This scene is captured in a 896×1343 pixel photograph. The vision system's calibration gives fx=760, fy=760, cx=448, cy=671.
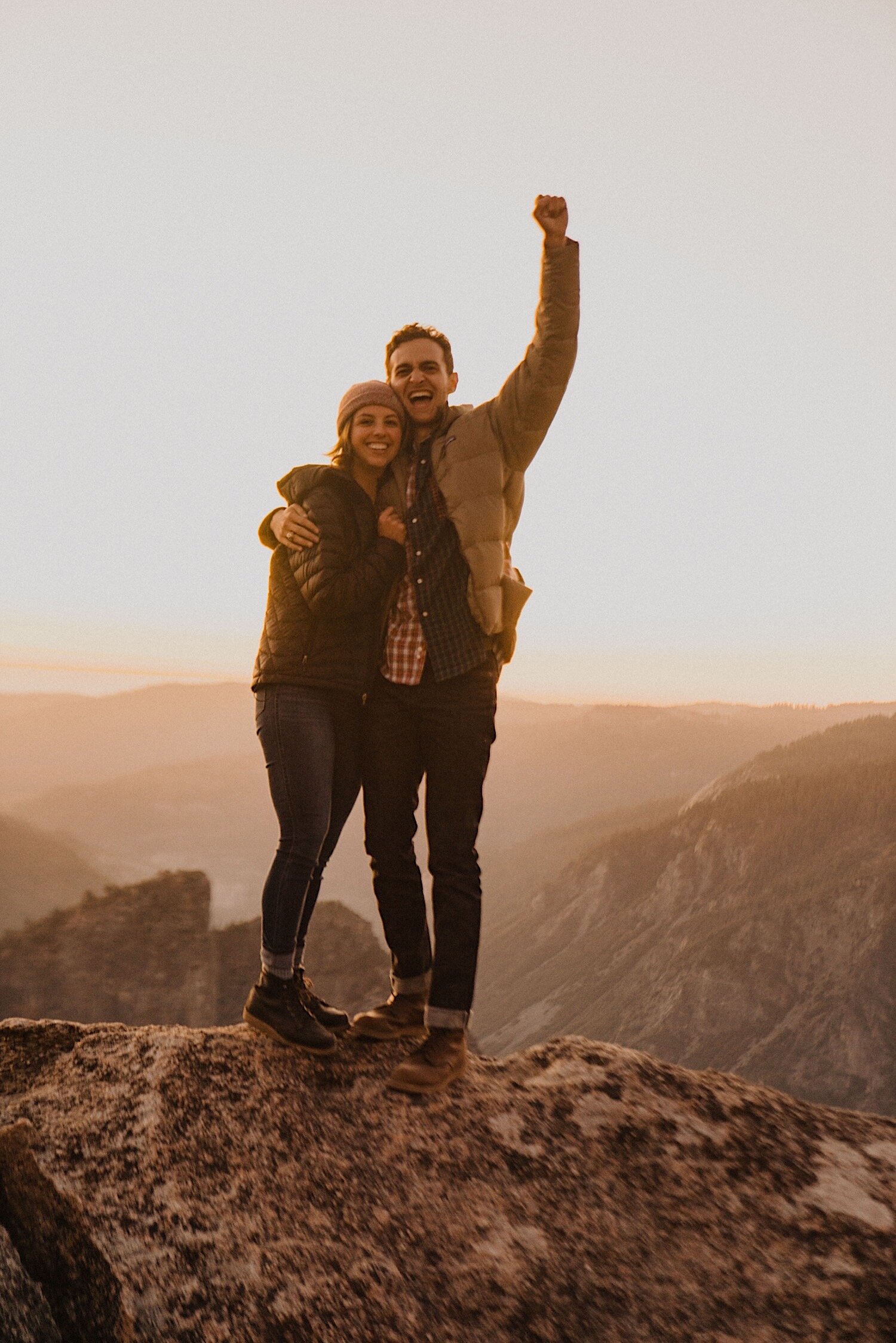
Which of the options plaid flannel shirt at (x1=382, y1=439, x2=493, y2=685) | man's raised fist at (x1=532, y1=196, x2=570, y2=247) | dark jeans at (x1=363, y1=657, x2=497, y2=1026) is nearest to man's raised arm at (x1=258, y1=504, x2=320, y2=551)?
plaid flannel shirt at (x1=382, y1=439, x2=493, y2=685)

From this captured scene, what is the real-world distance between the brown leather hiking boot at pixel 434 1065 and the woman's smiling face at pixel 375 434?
2.81 meters

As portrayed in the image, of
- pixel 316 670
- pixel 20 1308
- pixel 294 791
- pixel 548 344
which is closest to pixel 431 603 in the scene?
pixel 316 670

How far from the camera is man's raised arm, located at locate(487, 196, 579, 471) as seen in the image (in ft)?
11.9

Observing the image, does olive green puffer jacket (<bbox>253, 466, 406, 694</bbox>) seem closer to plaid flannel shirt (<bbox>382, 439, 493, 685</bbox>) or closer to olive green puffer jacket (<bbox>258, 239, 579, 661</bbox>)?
plaid flannel shirt (<bbox>382, 439, 493, 685</bbox>)

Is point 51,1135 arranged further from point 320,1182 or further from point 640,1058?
point 640,1058

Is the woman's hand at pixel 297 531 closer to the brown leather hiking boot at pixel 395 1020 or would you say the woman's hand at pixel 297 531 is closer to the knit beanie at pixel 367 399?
the knit beanie at pixel 367 399

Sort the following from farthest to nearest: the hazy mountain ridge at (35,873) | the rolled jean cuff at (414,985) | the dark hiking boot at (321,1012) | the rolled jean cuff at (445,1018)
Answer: the hazy mountain ridge at (35,873) → the rolled jean cuff at (414,985) → the dark hiking boot at (321,1012) → the rolled jean cuff at (445,1018)

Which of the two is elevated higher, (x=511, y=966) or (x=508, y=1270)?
(x=508, y=1270)

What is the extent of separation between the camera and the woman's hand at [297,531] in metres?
3.66

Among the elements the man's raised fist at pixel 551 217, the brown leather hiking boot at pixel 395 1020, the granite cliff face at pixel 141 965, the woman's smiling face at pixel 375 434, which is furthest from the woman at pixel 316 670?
the granite cliff face at pixel 141 965

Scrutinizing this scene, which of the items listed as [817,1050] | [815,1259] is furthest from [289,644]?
[817,1050]

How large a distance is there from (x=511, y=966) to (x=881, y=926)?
6305cm

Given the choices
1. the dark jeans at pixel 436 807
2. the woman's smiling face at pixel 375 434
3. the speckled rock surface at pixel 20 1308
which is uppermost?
the woman's smiling face at pixel 375 434

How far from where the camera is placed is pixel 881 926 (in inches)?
3435
